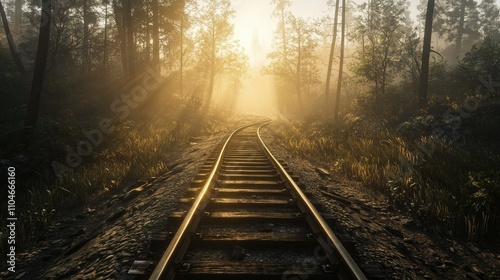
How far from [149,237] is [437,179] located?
5.44 meters

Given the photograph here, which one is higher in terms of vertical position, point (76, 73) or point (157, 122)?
point (76, 73)

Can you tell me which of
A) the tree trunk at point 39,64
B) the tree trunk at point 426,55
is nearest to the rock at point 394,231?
the tree trunk at point 39,64

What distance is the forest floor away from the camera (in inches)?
132

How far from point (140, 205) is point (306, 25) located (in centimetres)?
3218

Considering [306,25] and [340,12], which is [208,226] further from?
[306,25]

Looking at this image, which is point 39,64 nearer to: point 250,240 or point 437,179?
point 250,240

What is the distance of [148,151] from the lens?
1008cm

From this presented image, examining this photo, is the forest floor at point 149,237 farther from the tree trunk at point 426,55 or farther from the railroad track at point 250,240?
the tree trunk at point 426,55

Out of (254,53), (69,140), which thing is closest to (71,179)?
(69,140)

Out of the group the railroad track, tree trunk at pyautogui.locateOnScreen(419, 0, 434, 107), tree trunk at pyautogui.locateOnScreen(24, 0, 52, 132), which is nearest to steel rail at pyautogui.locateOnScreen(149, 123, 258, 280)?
the railroad track
